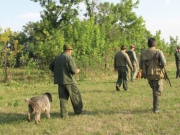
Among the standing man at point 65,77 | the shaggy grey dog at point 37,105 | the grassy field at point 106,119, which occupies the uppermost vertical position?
the standing man at point 65,77

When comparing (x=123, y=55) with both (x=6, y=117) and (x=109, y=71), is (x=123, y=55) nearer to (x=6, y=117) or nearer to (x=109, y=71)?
(x=6, y=117)

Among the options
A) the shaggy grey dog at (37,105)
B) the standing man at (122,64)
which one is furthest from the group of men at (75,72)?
the standing man at (122,64)

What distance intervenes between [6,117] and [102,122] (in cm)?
308

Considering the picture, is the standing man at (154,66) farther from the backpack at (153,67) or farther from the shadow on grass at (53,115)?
the shadow on grass at (53,115)

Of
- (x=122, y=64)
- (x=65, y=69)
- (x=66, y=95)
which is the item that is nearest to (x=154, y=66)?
(x=65, y=69)

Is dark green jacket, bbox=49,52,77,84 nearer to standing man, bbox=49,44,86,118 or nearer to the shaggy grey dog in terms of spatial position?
standing man, bbox=49,44,86,118

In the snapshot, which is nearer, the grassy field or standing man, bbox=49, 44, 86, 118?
the grassy field

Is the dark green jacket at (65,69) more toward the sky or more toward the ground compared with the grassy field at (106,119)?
more toward the sky

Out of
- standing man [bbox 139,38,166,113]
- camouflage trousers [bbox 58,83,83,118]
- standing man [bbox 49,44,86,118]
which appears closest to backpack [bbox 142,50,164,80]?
standing man [bbox 139,38,166,113]

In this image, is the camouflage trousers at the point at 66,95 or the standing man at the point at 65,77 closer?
the standing man at the point at 65,77

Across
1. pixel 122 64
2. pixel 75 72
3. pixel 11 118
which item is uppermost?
pixel 122 64

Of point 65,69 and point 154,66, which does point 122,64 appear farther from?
point 65,69

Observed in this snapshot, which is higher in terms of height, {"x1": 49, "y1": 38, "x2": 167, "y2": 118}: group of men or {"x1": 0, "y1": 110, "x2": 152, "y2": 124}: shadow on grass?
{"x1": 49, "y1": 38, "x2": 167, "y2": 118}: group of men

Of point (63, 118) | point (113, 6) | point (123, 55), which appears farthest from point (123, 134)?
point (113, 6)
